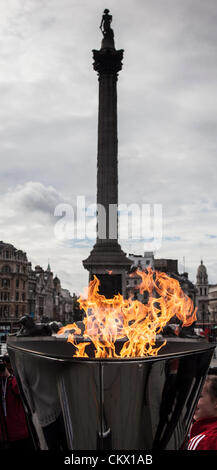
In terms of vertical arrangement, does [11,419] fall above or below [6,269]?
below

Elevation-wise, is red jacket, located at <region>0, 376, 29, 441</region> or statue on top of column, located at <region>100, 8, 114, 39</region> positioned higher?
statue on top of column, located at <region>100, 8, 114, 39</region>

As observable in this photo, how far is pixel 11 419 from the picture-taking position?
16.4 ft

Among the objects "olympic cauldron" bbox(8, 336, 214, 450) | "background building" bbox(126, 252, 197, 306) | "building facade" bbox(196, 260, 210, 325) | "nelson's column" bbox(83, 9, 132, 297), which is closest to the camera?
"olympic cauldron" bbox(8, 336, 214, 450)

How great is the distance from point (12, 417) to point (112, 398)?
2987 millimetres

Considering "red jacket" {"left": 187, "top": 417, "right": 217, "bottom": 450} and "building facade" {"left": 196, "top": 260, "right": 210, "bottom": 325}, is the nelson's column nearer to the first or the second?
"red jacket" {"left": 187, "top": 417, "right": 217, "bottom": 450}

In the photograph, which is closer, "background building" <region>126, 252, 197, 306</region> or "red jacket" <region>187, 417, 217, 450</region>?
"red jacket" <region>187, 417, 217, 450</region>

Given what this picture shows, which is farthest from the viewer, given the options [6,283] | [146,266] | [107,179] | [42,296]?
[42,296]

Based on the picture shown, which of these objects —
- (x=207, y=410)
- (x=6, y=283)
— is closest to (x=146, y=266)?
(x=6, y=283)

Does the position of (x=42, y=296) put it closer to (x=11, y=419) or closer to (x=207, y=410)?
(x=11, y=419)

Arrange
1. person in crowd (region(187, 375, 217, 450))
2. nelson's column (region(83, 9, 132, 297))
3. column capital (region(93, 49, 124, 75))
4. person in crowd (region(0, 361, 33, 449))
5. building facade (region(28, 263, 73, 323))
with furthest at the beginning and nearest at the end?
building facade (region(28, 263, 73, 323)) → column capital (region(93, 49, 124, 75)) → nelson's column (region(83, 9, 132, 297)) → person in crowd (region(0, 361, 33, 449)) → person in crowd (region(187, 375, 217, 450))

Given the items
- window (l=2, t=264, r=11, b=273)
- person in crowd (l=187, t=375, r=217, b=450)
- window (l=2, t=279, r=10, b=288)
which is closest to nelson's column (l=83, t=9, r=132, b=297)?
person in crowd (l=187, t=375, r=217, b=450)

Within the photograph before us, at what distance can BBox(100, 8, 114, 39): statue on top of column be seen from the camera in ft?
89.8

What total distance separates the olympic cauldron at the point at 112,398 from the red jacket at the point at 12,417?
7.34 ft

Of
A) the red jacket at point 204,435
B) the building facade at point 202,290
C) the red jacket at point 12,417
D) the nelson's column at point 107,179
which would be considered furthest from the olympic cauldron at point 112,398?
the building facade at point 202,290
